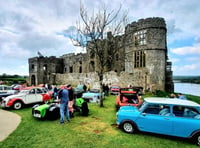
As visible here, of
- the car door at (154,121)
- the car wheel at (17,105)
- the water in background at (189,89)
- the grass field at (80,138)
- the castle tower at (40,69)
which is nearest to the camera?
the grass field at (80,138)

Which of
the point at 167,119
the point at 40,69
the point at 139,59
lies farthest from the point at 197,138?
the point at 40,69

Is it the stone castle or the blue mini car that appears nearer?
the blue mini car

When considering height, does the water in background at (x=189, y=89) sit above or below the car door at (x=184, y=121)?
below

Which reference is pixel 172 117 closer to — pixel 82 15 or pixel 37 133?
pixel 37 133

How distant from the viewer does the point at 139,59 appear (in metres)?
18.9

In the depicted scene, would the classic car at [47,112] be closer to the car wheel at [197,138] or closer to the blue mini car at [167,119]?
the blue mini car at [167,119]

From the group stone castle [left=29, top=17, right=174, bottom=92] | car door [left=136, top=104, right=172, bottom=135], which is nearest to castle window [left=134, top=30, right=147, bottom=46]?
stone castle [left=29, top=17, right=174, bottom=92]

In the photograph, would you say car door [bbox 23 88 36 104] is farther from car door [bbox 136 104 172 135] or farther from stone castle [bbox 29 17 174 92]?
stone castle [bbox 29 17 174 92]

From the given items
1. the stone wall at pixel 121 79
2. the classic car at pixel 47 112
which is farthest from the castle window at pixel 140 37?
the classic car at pixel 47 112

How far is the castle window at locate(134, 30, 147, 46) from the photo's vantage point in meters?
18.2

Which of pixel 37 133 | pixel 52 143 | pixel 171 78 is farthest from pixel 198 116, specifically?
pixel 171 78

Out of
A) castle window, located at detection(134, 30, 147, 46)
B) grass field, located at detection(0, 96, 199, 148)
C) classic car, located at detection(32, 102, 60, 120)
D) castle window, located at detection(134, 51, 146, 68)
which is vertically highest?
castle window, located at detection(134, 30, 147, 46)

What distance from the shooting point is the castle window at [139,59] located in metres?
18.6

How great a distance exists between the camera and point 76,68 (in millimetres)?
38094
